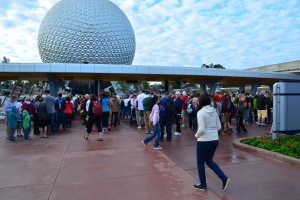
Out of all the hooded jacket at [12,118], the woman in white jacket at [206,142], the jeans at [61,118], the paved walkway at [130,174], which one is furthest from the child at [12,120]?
the woman in white jacket at [206,142]

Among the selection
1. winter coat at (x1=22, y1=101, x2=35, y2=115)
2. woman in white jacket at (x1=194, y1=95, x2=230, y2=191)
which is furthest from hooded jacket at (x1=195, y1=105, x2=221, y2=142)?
winter coat at (x1=22, y1=101, x2=35, y2=115)

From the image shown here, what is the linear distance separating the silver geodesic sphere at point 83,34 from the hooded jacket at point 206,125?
1214 inches

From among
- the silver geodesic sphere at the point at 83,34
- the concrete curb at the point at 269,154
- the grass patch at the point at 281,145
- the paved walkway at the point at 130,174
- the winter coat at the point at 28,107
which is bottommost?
the paved walkway at the point at 130,174

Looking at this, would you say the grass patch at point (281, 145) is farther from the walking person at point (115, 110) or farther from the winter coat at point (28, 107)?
the winter coat at point (28, 107)

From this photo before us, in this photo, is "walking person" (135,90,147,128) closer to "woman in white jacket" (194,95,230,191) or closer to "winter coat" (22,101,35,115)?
"winter coat" (22,101,35,115)

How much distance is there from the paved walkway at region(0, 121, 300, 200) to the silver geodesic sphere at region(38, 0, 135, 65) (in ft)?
88.1

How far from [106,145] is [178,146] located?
235 centimetres

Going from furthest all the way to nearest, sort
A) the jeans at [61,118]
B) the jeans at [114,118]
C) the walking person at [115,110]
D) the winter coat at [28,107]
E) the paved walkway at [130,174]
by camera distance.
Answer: the jeans at [114,118] < the walking person at [115,110] < the jeans at [61,118] < the winter coat at [28,107] < the paved walkway at [130,174]

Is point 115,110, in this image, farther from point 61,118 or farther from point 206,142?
point 206,142

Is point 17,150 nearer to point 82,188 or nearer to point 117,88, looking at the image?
point 82,188

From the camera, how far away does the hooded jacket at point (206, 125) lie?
13.1ft

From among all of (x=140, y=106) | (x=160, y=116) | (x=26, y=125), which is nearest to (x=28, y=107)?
(x=26, y=125)

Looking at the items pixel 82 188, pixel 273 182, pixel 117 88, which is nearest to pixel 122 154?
pixel 82 188

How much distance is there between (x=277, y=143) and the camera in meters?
6.84
